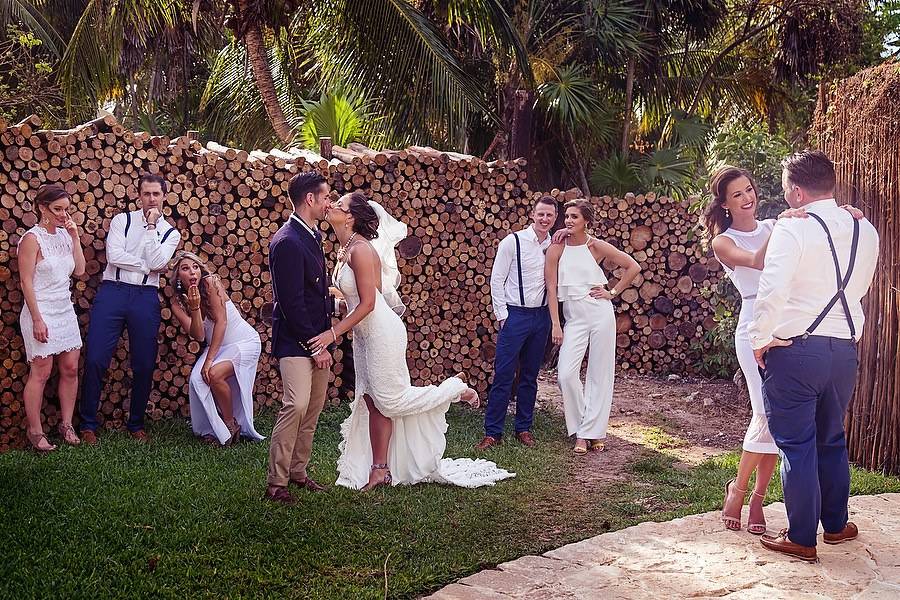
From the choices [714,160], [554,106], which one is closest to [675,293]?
[714,160]

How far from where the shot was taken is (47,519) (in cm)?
472

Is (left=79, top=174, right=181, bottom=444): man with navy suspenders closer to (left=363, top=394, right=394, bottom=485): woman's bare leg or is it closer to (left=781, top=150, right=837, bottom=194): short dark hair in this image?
(left=363, top=394, right=394, bottom=485): woman's bare leg

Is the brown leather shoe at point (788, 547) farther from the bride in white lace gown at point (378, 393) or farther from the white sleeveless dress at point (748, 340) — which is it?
the bride in white lace gown at point (378, 393)

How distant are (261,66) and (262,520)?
8935 millimetres

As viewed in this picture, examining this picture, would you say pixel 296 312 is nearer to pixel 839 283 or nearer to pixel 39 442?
pixel 39 442

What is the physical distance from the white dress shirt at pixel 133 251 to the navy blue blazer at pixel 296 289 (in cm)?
206

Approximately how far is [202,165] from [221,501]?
3.54m

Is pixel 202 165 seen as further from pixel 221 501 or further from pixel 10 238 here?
pixel 221 501

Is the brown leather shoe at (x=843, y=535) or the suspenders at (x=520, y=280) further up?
the suspenders at (x=520, y=280)

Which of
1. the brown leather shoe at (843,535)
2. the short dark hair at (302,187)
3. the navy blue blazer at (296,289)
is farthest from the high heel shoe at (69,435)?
the brown leather shoe at (843,535)

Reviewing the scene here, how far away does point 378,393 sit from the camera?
17.9 ft

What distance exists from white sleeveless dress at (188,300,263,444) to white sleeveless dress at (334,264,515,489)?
4.30ft

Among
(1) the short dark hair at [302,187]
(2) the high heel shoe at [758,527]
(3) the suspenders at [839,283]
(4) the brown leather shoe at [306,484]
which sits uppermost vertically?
(1) the short dark hair at [302,187]

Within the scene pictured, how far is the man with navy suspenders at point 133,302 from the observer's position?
666 cm
